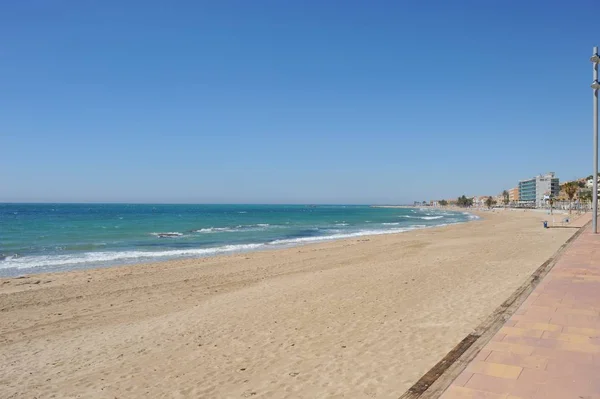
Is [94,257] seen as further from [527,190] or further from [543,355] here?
[527,190]

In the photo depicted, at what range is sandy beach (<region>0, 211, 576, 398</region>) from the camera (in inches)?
197

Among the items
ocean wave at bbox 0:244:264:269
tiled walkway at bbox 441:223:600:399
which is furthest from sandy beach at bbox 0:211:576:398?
ocean wave at bbox 0:244:264:269

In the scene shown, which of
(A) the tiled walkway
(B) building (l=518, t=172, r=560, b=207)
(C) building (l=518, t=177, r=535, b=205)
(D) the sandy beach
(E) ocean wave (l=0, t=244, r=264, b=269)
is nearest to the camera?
(A) the tiled walkway

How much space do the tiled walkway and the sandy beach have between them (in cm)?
87

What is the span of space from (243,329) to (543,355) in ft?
15.3

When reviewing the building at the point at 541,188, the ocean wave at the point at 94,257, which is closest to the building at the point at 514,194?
the building at the point at 541,188

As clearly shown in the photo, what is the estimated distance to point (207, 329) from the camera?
735 cm

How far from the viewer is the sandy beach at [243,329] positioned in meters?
5.02

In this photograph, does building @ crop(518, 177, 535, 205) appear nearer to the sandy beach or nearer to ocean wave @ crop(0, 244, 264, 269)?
ocean wave @ crop(0, 244, 264, 269)

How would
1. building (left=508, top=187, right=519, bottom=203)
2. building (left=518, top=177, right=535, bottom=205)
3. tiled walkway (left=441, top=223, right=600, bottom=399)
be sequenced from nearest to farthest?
tiled walkway (left=441, top=223, right=600, bottom=399)
building (left=518, top=177, right=535, bottom=205)
building (left=508, top=187, right=519, bottom=203)

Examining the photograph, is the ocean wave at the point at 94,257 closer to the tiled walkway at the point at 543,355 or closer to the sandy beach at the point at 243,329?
the sandy beach at the point at 243,329

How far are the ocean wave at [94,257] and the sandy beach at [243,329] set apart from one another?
17.1 ft

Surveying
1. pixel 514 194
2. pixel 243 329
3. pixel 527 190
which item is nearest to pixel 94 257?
pixel 243 329

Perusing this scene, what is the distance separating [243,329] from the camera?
284 inches
